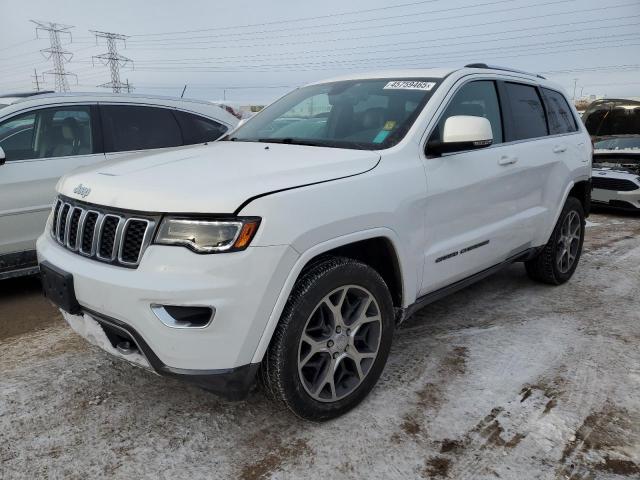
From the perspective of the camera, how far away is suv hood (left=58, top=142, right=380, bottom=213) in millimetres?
2295

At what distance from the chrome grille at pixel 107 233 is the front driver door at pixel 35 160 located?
1.94 m

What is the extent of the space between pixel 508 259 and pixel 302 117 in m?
1.88

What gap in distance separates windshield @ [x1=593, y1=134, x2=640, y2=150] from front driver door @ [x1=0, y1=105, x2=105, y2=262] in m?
8.85

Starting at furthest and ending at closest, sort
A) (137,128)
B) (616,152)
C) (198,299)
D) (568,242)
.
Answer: (616,152)
(137,128)
(568,242)
(198,299)

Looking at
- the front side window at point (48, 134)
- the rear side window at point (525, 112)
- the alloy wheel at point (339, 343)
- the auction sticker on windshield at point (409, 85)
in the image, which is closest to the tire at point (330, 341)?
the alloy wheel at point (339, 343)

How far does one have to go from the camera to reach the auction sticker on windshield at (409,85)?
343cm

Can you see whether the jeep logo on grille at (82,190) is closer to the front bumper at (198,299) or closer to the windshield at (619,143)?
the front bumper at (198,299)

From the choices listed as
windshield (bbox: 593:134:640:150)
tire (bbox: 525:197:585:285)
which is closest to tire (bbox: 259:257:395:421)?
tire (bbox: 525:197:585:285)

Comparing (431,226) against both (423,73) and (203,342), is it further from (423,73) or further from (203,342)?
(203,342)

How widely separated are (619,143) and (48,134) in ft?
30.9

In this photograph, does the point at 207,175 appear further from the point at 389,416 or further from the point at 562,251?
the point at 562,251

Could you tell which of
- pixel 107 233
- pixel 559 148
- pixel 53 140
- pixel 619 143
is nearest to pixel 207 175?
pixel 107 233

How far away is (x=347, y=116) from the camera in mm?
3469

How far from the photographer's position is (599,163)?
32.1 ft
